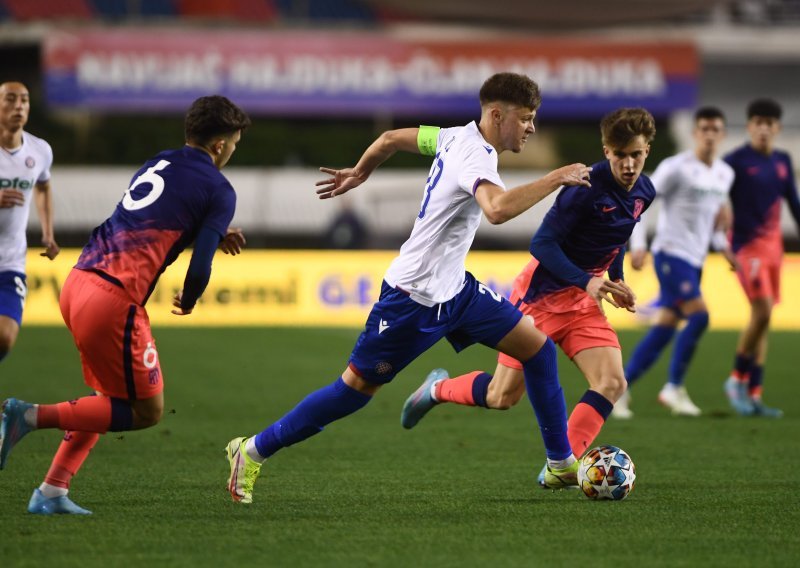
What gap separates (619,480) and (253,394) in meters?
5.72

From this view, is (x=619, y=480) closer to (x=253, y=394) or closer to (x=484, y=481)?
(x=484, y=481)

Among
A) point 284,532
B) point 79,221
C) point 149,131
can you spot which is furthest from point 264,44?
point 284,532

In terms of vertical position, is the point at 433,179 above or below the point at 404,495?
above

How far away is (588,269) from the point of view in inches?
282

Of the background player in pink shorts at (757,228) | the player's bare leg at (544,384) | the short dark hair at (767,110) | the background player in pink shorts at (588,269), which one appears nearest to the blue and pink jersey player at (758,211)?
the background player in pink shorts at (757,228)

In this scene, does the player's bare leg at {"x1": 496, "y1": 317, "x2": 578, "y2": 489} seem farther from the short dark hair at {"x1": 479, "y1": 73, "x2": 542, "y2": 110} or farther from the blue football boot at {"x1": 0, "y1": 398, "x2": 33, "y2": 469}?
the blue football boot at {"x1": 0, "y1": 398, "x2": 33, "y2": 469}

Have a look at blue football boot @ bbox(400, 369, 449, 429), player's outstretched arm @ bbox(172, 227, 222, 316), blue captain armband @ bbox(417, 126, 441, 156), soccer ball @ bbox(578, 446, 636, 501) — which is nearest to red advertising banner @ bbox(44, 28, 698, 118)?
blue football boot @ bbox(400, 369, 449, 429)

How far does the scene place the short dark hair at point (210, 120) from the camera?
5.92m

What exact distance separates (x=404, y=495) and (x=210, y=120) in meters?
2.13

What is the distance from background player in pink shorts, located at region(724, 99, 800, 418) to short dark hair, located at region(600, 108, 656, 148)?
13.8 ft

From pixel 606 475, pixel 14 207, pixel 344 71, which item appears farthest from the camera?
pixel 344 71

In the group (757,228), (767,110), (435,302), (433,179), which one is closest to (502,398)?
(435,302)

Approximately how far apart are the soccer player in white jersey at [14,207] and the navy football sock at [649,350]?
4.68 metres

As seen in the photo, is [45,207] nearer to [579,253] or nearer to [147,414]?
[147,414]
